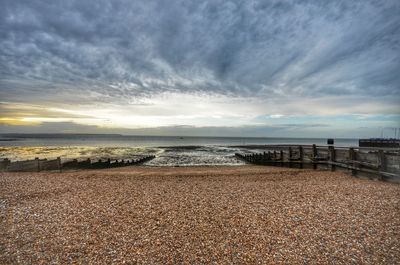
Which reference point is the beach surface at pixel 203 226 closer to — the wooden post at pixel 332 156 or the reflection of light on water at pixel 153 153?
the wooden post at pixel 332 156

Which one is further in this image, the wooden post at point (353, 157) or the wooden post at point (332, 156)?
the wooden post at point (332, 156)

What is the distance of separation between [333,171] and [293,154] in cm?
704

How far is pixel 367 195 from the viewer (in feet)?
29.5

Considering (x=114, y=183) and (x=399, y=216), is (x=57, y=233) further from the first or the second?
(x=399, y=216)

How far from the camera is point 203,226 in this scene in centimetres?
633

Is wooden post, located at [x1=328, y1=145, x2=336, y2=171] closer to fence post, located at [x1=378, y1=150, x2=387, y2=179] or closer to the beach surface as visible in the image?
fence post, located at [x1=378, y1=150, x2=387, y2=179]

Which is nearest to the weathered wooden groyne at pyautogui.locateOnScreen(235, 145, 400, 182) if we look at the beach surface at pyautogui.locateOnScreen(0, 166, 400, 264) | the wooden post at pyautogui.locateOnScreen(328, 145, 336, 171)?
the wooden post at pyautogui.locateOnScreen(328, 145, 336, 171)

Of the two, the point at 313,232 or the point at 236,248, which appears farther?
the point at 313,232

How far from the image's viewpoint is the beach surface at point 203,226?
16.3 feet

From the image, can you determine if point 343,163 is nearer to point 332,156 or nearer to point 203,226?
point 332,156

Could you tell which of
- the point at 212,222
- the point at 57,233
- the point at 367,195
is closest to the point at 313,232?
the point at 212,222


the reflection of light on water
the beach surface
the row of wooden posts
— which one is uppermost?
the row of wooden posts

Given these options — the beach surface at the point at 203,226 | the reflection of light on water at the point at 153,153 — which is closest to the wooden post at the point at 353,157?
the beach surface at the point at 203,226

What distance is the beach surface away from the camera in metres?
4.95
